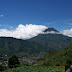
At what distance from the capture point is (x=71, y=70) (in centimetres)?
1273

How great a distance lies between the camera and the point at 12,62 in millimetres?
68438

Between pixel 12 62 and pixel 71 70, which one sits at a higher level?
pixel 71 70

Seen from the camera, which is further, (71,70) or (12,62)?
(12,62)

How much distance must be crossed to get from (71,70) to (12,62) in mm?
60072
